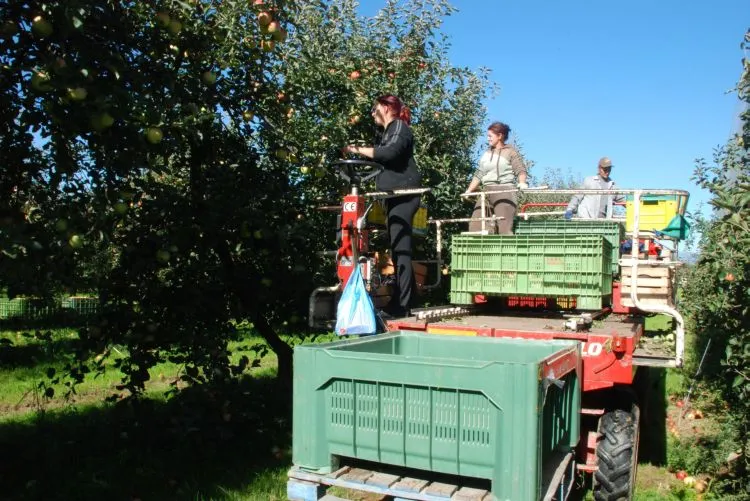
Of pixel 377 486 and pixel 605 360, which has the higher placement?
pixel 605 360

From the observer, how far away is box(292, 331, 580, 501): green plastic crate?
3.05m

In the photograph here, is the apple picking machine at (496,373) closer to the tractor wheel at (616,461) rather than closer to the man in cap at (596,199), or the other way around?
the tractor wheel at (616,461)

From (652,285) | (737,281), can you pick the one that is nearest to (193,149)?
(652,285)

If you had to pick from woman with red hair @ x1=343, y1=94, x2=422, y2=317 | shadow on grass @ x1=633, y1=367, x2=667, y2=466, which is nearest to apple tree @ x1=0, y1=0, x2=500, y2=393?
woman with red hair @ x1=343, y1=94, x2=422, y2=317

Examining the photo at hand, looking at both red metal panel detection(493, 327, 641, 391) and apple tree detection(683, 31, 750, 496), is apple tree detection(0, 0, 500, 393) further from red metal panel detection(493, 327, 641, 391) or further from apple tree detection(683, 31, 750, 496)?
apple tree detection(683, 31, 750, 496)

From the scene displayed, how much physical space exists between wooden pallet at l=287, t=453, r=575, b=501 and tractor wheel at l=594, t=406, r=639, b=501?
2.54ft

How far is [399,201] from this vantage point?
18.7ft

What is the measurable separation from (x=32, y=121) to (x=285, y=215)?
2378mm

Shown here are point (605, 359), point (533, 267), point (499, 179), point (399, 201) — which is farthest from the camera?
point (499, 179)

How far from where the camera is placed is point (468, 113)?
7941mm

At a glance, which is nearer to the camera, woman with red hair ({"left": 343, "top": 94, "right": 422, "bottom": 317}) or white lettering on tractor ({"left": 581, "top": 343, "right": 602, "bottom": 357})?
white lettering on tractor ({"left": 581, "top": 343, "right": 602, "bottom": 357})

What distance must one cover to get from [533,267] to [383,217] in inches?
54.7

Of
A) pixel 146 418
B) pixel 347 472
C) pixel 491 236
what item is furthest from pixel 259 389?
pixel 347 472

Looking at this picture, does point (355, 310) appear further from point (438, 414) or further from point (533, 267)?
point (438, 414)
